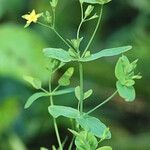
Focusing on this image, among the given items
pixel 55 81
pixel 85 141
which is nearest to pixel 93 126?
pixel 85 141

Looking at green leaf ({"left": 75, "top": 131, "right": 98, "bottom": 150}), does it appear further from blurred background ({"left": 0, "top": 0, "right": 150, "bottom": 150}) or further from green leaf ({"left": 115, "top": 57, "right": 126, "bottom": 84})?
blurred background ({"left": 0, "top": 0, "right": 150, "bottom": 150})

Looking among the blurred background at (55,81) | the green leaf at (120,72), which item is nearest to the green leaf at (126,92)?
the green leaf at (120,72)

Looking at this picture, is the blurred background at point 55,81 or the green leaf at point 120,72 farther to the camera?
the blurred background at point 55,81

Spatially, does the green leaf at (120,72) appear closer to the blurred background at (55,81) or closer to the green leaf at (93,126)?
the green leaf at (93,126)

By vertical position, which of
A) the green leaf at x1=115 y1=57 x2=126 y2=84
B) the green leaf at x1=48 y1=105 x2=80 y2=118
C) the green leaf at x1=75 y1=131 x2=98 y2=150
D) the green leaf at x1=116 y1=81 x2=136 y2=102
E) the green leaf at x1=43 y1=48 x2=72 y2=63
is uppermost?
the green leaf at x1=43 y1=48 x2=72 y2=63

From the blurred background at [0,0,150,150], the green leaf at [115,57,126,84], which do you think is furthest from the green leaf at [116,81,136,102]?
the blurred background at [0,0,150,150]

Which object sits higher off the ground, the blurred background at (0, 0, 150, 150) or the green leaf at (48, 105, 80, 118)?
the green leaf at (48, 105, 80, 118)

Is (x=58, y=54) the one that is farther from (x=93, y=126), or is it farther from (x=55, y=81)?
(x=55, y=81)
